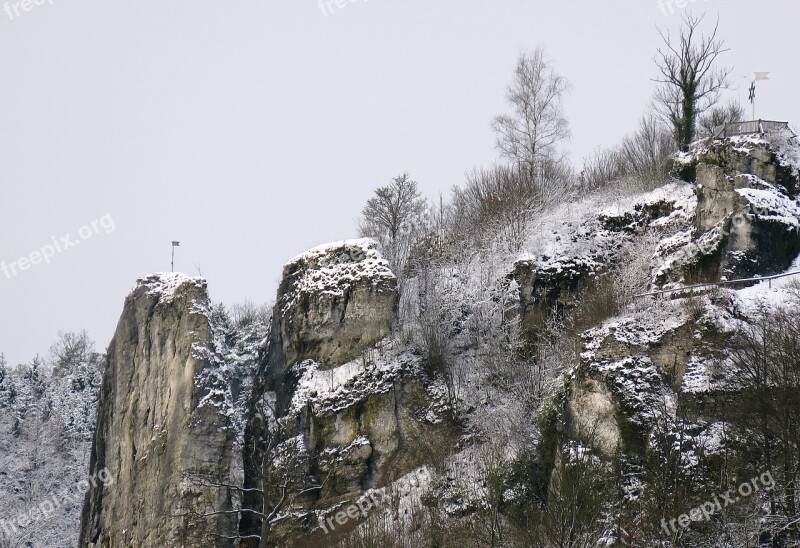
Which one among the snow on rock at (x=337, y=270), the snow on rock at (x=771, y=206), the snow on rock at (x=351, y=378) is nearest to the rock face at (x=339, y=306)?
the snow on rock at (x=337, y=270)

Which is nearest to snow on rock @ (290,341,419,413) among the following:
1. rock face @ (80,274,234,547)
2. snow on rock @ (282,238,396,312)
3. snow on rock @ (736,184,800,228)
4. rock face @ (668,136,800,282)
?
snow on rock @ (282,238,396,312)

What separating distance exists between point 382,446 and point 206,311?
23.4ft

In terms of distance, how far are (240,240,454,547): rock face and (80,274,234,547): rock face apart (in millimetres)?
1565

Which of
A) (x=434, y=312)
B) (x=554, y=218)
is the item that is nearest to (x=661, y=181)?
(x=554, y=218)

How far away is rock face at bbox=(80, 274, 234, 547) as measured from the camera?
27.2 m

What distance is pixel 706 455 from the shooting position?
21.1 meters

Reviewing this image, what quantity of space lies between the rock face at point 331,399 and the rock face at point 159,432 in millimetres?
1565

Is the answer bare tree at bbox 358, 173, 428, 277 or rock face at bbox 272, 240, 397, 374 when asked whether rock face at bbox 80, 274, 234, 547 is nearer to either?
rock face at bbox 272, 240, 397, 374

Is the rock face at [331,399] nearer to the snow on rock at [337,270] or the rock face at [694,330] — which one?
the snow on rock at [337,270]

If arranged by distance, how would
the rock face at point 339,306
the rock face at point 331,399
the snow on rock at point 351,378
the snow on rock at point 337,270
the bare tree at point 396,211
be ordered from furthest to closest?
the bare tree at point 396,211, the snow on rock at point 337,270, the rock face at point 339,306, the snow on rock at point 351,378, the rock face at point 331,399

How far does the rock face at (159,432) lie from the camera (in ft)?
89.4

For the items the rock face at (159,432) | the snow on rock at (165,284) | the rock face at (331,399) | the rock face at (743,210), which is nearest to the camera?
the rock face at (743,210)

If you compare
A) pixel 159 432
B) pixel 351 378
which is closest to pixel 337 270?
pixel 351 378

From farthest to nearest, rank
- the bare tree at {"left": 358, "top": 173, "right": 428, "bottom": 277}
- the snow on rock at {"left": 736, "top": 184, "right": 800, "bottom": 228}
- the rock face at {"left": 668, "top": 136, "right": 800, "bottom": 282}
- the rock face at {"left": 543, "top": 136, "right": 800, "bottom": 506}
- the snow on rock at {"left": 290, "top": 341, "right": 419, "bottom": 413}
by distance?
the bare tree at {"left": 358, "top": 173, "right": 428, "bottom": 277} → the snow on rock at {"left": 290, "top": 341, "right": 419, "bottom": 413} → the snow on rock at {"left": 736, "top": 184, "right": 800, "bottom": 228} → the rock face at {"left": 668, "top": 136, "right": 800, "bottom": 282} → the rock face at {"left": 543, "top": 136, "right": 800, "bottom": 506}
